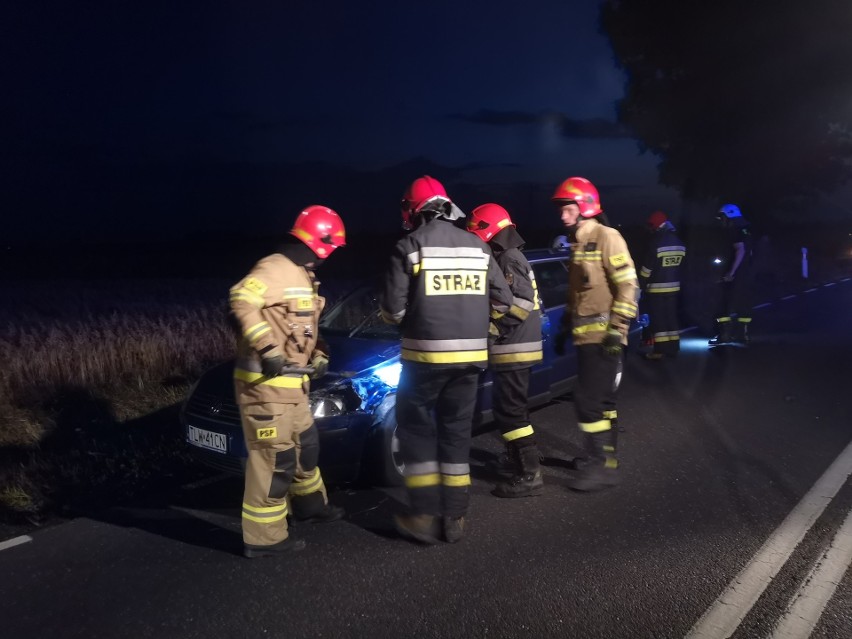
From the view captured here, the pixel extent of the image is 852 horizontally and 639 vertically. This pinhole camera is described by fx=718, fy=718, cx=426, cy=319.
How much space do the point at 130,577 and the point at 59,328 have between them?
26.0ft

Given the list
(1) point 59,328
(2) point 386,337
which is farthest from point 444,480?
(1) point 59,328

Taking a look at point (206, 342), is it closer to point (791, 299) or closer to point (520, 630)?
point (520, 630)

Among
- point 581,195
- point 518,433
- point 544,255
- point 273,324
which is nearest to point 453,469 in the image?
point 518,433

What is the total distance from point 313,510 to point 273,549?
0.44 m

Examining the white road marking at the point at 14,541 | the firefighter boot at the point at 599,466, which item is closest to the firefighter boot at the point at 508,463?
the firefighter boot at the point at 599,466

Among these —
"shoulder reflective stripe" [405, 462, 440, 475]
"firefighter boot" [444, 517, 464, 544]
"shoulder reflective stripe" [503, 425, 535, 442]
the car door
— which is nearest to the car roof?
the car door

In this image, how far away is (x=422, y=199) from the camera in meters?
4.12

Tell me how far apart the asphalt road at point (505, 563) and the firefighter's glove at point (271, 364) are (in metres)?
1.04

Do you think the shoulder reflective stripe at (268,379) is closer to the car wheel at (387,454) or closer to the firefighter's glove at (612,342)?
the car wheel at (387,454)

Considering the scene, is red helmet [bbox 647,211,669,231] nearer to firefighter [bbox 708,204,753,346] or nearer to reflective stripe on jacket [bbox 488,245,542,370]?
firefighter [bbox 708,204,753,346]

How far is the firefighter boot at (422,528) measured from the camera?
4031mm

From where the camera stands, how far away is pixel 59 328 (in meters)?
10.5

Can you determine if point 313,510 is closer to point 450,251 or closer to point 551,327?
point 450,251

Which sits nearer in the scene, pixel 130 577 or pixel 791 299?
pixel 130 577
